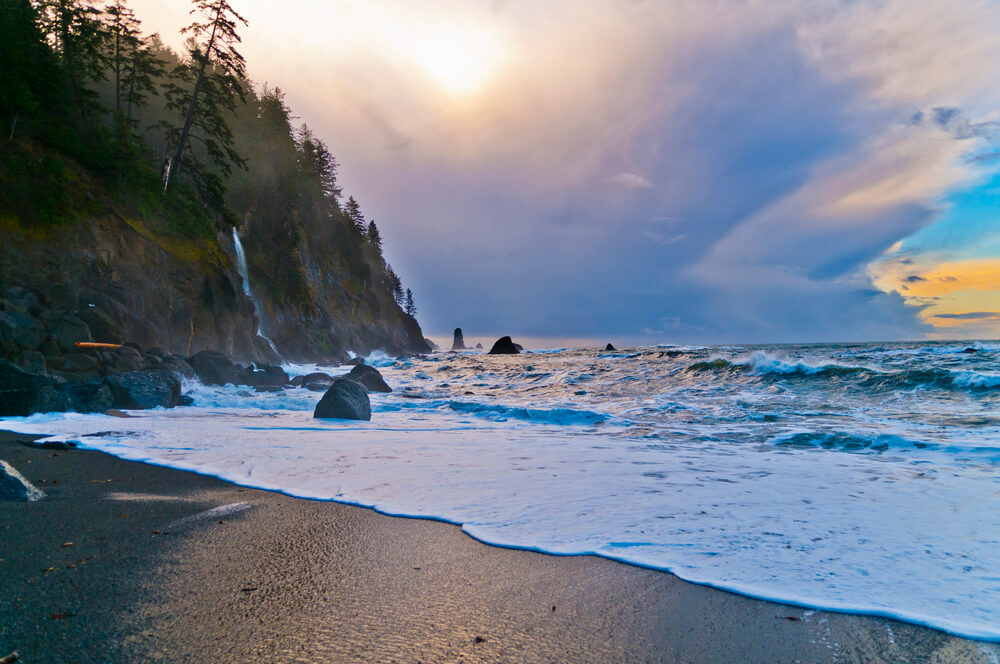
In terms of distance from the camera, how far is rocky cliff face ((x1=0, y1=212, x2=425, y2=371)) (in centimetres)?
1152

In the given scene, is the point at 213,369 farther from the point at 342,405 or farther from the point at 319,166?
the point at 319,166

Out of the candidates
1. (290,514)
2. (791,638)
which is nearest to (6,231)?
(290,514)

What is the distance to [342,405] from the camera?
29.7 feet

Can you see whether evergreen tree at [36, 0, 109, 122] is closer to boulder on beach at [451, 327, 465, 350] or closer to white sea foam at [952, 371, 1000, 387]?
white sea foam at [952, 371, 1000, 387]

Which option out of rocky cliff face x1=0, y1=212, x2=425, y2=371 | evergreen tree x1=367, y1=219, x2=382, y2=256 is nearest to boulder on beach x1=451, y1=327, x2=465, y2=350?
evergreen tree x1=367, y1=219, x2=382, y2=256

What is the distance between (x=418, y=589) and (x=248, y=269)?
32083 mm

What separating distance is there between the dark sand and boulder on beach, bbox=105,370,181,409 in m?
7.87

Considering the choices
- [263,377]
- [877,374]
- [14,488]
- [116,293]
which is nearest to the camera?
[14,488]

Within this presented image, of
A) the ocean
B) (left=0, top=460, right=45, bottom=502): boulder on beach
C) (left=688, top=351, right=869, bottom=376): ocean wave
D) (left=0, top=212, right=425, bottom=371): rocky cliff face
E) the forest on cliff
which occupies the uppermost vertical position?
the forest on cliff

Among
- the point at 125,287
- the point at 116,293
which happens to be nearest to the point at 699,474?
the point at 116,293

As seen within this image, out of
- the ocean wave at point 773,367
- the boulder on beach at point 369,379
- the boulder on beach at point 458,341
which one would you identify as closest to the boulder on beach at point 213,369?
the boulder on beach at point 369,379

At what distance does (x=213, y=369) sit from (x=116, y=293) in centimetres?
461

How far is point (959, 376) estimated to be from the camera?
11.2m

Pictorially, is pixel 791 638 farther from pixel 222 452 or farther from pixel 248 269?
pixel 248 269
